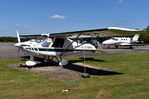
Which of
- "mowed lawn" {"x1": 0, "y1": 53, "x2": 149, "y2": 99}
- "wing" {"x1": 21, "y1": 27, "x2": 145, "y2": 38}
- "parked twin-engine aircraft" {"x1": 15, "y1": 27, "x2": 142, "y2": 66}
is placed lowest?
"mowed lawn" {"x1": 0, "y1": 53, "x2": 149, "y2": 99}

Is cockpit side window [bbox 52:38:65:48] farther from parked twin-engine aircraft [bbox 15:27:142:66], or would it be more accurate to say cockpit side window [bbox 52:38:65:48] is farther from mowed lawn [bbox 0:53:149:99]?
mowed lawn [bbox 0:53:149:99]

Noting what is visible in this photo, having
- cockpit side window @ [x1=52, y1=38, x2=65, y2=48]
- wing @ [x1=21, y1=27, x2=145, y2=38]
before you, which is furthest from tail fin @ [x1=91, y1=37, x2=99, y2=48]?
wing @ [x1=21, y1=27, x2=145, y2=38]

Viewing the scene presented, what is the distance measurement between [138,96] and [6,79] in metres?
5.36

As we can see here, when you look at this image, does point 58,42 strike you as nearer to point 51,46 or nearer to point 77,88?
point 51,46

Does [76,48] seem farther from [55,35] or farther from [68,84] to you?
[68,84]

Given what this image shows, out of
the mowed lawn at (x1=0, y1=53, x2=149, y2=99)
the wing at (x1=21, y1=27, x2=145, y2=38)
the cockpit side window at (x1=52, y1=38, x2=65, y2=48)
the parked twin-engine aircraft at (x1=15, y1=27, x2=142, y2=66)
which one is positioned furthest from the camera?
the cockpit side window at (x1=52, y1=38, x2=65, y2=48)

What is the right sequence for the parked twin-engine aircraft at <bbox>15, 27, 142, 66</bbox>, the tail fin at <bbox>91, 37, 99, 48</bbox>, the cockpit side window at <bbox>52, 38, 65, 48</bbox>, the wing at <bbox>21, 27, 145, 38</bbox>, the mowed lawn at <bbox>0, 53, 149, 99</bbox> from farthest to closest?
1. the tail fin at <bbox>91, 37, 99, 48</bbox>
2. the cockpit side window at <bbox>52, 38, 65, 48</bbox>
3. the parked twin-engine aircraft at <bbox>15, 27, 142, 66</bbox>
4. the wing at <bbox>21, 27, 145, 38</bbox>
5. the mowed lawn at <bbox>0, 53, 149, 99</bbox>

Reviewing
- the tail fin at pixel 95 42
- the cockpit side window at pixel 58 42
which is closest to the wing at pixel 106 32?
the cockpit side window at pixel 58 42

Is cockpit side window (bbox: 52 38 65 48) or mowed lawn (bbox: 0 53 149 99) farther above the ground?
cockpit side window (bbox: 52 38 65 48)

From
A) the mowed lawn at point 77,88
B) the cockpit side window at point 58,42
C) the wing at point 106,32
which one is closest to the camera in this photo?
the mowed lawn at point 77,88

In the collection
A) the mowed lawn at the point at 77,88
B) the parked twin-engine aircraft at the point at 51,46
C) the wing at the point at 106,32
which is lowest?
the mowed lawn at the point at 77,88

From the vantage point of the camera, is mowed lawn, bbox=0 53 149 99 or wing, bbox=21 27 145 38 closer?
mowed lawn, bbox=0 53 149 99

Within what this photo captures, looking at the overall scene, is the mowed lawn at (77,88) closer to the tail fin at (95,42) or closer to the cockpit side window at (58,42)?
the cockpit side window at (58,42)

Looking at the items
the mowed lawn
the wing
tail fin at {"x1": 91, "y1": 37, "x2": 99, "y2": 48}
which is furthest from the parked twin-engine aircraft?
the mowed lawn
